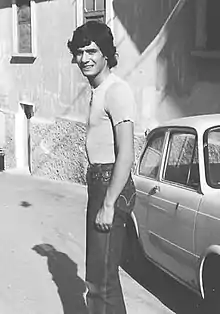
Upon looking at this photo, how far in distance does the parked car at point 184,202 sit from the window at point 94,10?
6.18 metres

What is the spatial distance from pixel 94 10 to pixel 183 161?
23.4ft

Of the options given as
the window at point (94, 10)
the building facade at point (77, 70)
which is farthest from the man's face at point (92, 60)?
the window at point (94, 10)

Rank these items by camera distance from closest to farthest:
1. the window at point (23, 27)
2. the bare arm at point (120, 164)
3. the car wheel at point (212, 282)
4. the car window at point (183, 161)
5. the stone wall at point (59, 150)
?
the bare arm at point (120, 164) < the car wheel at point (212, 282) < the car window at point (183, 161) < the stone wall at point (59, 150) < the window at point (23, 27)

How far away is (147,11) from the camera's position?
1024cm

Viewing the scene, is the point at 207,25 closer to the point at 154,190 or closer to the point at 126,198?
the point at 154,190

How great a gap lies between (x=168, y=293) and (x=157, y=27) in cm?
550

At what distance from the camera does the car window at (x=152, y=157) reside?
558cm

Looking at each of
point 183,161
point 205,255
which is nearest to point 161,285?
point 183,161

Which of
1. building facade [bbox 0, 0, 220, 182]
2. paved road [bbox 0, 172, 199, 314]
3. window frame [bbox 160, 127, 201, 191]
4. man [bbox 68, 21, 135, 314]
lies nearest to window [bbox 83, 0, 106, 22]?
building facade [bbox 0, 0, 220, 182]

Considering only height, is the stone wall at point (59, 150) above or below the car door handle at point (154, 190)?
below

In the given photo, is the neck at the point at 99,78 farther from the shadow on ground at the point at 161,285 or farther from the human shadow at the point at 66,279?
the shadow on ground at the point at 161,285

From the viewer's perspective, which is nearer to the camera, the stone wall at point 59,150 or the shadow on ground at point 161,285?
the shadow on ground at point 161,285

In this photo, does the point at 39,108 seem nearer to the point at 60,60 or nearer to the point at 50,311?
the point at 60,60

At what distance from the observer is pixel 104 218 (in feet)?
12.1
